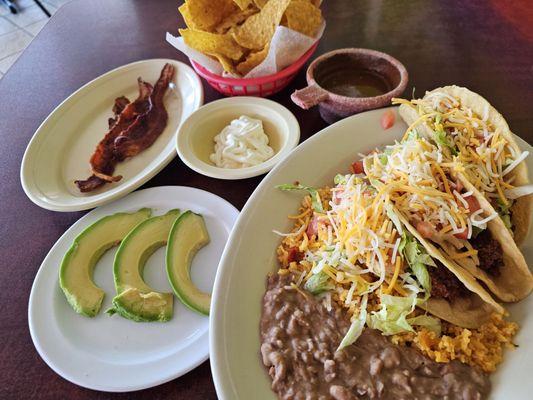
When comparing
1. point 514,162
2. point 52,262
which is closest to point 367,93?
point 514,162

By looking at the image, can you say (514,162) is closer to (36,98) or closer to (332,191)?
→ (332,191)

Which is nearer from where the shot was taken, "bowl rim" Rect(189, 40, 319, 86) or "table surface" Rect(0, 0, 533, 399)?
"table surface" Rect(0, 0, 533, 399)

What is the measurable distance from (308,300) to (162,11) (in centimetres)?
259

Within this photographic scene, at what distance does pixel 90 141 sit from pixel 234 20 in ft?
3.46

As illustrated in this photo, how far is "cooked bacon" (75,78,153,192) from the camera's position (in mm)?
1969

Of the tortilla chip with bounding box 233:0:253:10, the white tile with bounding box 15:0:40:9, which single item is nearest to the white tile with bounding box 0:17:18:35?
the white tile with bounding box 15:0:40:9

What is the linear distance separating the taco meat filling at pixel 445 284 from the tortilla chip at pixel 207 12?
1.68m

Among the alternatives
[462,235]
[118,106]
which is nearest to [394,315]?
[462,235]

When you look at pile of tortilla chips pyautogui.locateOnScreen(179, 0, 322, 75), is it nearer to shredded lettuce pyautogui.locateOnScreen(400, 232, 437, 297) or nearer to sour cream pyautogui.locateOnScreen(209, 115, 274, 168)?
sour cream pyautogui.locateOnScreen(209, 115, 274, 168)

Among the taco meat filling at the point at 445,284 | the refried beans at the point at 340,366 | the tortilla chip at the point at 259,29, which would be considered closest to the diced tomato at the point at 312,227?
the refried beans at the point at 340,366

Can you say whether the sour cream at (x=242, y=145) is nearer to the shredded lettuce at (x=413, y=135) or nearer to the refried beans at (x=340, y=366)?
the shredded lettuce at (x=413, y=135)

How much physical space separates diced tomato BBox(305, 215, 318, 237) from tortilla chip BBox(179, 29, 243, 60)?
3.44 ft

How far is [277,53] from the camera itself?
2.05m

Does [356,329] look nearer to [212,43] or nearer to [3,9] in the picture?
[212,43]
